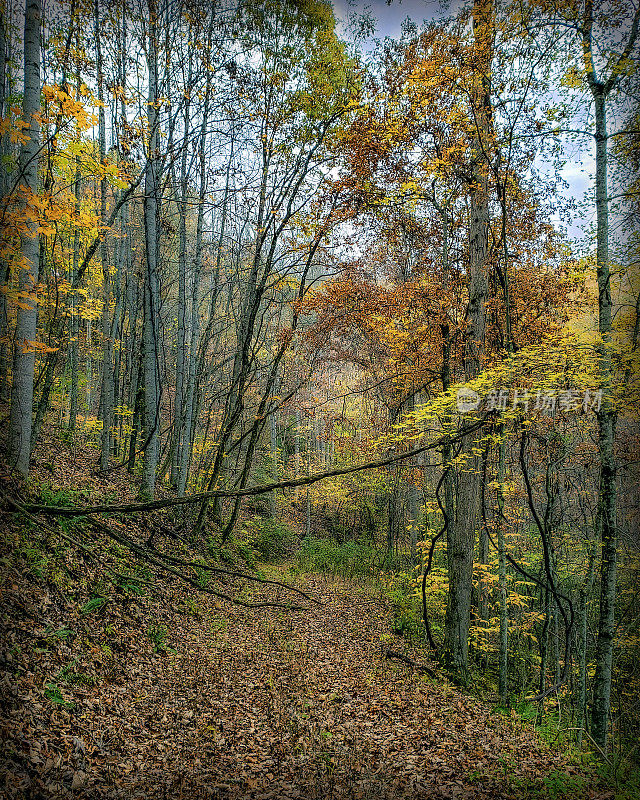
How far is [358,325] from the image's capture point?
11.4 m

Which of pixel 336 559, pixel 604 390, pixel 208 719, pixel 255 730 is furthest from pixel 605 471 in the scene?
pixel 336 559

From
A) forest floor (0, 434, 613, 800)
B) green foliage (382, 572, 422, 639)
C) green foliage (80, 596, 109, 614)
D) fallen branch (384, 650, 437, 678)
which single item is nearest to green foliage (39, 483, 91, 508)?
forest floor (0, 434, 613, 800)

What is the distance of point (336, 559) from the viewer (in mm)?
16172

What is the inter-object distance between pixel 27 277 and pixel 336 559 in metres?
14.1

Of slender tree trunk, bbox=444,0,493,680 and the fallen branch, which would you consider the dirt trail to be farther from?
slender tree trunk, bbox=444,0,493,680

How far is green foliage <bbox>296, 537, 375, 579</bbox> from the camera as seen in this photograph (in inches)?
596

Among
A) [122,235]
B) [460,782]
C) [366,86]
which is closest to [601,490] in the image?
[460,782]

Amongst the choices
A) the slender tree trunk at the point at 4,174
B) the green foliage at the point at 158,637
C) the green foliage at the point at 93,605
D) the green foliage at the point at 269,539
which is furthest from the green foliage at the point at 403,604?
the slender tree trunk at the point at 4,174

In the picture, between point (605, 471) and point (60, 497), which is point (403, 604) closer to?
point (605, 471)

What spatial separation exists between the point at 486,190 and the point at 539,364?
414 cm

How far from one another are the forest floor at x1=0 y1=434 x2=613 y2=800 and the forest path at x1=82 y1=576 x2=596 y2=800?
2 centimetres

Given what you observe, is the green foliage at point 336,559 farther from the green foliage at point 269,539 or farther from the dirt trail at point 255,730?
the dirt trail at point 255,730

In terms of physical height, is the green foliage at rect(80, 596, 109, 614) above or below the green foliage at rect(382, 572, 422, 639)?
above

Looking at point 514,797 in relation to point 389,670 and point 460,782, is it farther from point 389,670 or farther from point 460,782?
point 389,670
